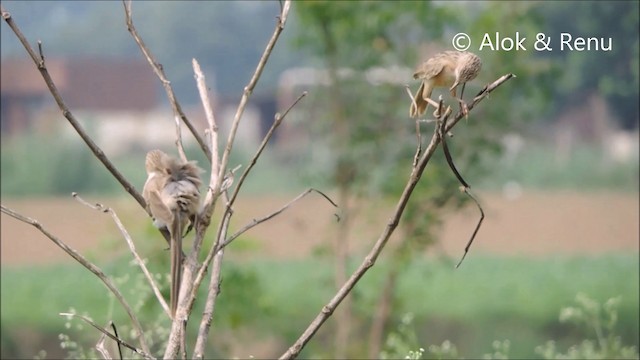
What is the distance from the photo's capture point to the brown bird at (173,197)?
172cm

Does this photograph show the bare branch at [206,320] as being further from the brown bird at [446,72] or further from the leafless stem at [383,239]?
the brown bird at [446,72]

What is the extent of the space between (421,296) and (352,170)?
198cm

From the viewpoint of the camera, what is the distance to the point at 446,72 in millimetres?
1699

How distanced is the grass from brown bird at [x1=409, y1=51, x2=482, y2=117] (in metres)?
1.12

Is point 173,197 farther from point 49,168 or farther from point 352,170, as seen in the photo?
point 49,168

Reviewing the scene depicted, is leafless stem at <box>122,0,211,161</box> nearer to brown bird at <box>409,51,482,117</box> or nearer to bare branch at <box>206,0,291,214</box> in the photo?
bare branch at <box>206,0,291,214</box>

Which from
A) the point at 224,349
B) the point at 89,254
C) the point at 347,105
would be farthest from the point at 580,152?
the point at 89,254

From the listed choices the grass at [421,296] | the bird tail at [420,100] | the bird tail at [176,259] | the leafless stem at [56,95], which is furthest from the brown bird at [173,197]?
the grass at [421,296]

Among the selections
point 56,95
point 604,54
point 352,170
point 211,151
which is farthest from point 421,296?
point 56,95

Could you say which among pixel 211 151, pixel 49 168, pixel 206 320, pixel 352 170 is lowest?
pixel 206 320

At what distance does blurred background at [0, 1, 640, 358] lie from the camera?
4.32m

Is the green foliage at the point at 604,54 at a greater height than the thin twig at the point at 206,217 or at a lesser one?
greater

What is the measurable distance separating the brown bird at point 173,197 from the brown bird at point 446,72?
1.12 ft

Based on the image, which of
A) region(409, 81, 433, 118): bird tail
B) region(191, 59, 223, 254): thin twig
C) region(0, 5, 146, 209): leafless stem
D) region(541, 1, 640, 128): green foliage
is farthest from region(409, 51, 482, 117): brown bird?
region(541, 1, 640, 128): green foliage
